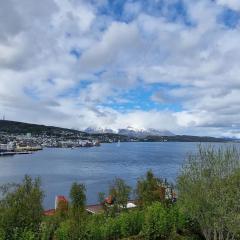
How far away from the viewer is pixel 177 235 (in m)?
34.8

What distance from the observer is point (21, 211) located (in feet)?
97.5

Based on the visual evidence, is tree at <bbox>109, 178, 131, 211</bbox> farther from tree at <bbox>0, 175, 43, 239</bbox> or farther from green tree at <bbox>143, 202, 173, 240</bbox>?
tree at <bbox>0, 175, 43, 239</bbox>

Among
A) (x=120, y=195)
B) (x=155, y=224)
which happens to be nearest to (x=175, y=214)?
(x=155, y=224)

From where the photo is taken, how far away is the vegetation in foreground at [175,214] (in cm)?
3003

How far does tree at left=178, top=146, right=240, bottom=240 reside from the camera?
32500 mm

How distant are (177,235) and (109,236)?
575cm

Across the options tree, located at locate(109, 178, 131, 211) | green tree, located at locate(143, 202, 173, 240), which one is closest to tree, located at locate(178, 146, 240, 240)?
green tree, located at locate(143, 202, 173, 240)

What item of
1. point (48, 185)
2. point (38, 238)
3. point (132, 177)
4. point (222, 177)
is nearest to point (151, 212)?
point (222, 177)

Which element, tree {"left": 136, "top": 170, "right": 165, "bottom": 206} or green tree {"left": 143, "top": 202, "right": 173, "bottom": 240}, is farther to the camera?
tree {"left": 136, "top": 170, "right": 165, "bottom": 206}

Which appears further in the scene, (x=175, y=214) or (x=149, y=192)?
(x=149, y=192)

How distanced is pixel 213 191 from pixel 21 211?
14941 millimetres

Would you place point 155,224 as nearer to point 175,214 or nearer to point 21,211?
point 175,214

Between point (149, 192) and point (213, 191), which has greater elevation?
point (213, 191)

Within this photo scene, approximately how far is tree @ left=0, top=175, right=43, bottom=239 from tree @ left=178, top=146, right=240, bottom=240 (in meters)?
12.3
